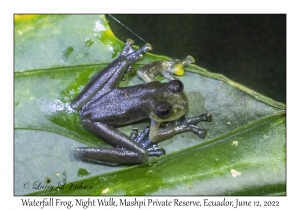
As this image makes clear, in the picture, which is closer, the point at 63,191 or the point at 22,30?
the point at 63,191

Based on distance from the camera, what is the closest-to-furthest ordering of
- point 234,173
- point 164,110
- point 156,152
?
point 234,173
point 164,110
point 156,152

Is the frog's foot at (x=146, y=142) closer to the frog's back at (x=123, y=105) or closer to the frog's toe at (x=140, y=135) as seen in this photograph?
the frog's toe at (x=140, y=135)

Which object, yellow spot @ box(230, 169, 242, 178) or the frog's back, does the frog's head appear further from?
yellow spot @ box(230, 169, 242, 178)

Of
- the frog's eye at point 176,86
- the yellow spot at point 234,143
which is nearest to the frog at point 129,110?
the frog's eye at point 176,86

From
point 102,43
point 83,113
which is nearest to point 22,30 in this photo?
point 102,43

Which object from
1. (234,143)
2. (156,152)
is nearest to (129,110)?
(156,152)

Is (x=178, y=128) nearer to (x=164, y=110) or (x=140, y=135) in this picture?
(x=164, y=110)

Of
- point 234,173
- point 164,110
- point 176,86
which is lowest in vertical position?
point 234,173

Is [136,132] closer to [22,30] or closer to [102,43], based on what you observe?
[102,43]
